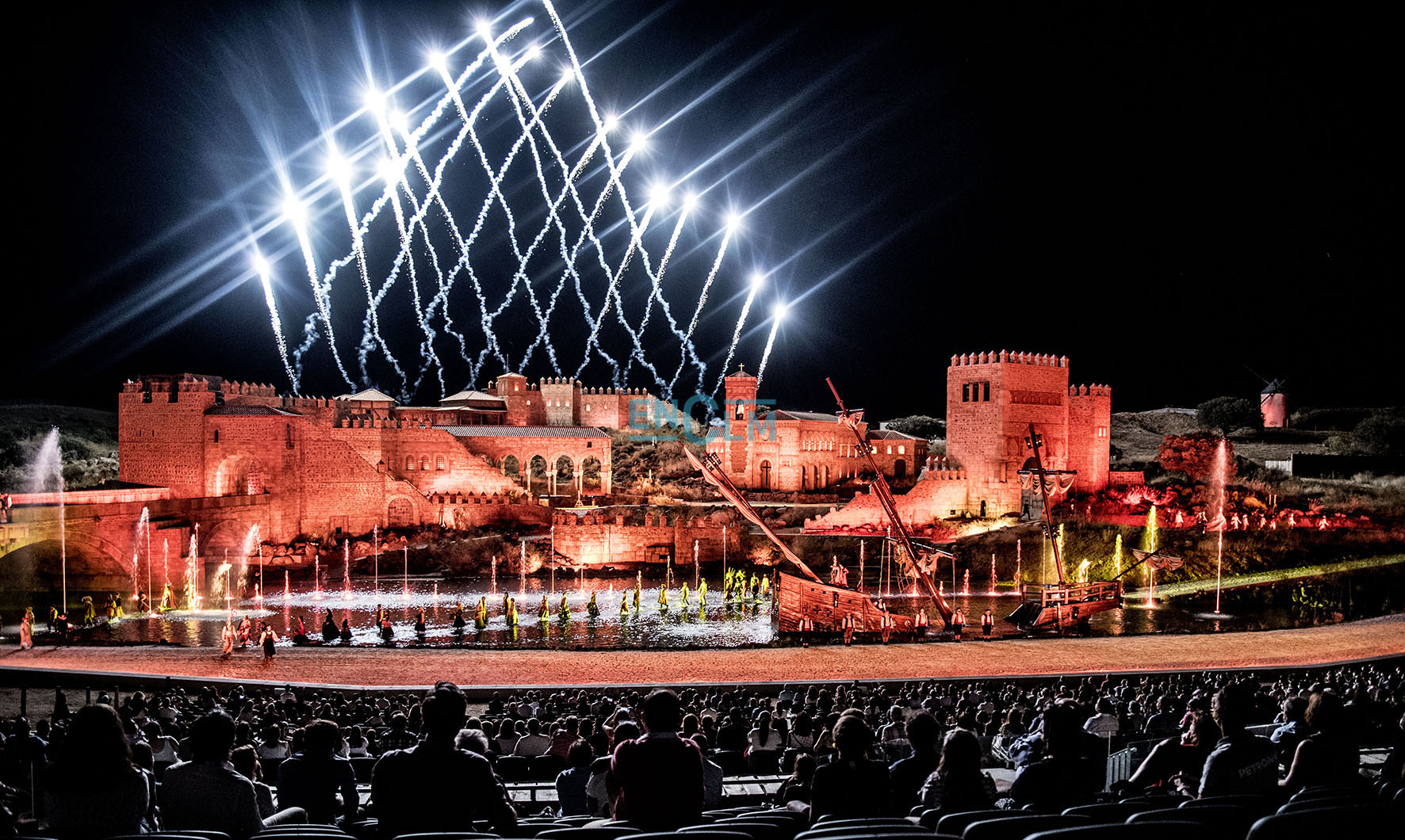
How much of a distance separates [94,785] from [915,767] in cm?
355

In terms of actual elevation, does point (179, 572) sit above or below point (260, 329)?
below

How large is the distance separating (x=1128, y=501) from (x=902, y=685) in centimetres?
2718

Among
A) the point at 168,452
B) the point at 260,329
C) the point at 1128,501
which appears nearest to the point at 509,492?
the point at 168,452

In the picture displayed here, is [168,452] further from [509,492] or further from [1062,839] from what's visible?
[1062,839]


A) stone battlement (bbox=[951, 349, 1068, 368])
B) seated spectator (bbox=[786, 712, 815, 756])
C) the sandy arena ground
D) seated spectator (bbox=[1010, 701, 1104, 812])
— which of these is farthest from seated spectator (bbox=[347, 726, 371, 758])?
stone battlement (bbox=[951, 349, 1068, 368])

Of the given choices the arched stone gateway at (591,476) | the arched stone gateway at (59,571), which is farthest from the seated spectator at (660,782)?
the arched stone gateway at (591,476)

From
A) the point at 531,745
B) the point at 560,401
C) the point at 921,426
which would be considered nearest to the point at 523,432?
the point at 560,401

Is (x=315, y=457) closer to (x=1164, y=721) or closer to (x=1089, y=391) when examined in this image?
(x=1089, y=391)

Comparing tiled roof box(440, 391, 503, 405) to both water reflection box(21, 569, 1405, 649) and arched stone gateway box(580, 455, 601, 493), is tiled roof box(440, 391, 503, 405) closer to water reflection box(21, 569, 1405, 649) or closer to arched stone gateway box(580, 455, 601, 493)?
arched stone gateway box(580, 455, 601, 493)

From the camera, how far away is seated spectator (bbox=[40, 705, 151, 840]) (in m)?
3.41

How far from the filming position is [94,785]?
3.45 m

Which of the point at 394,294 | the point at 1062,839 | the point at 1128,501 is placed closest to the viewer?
the point at 1062,839

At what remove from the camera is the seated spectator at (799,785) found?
5266 mm

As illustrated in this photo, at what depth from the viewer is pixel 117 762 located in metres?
3.49
